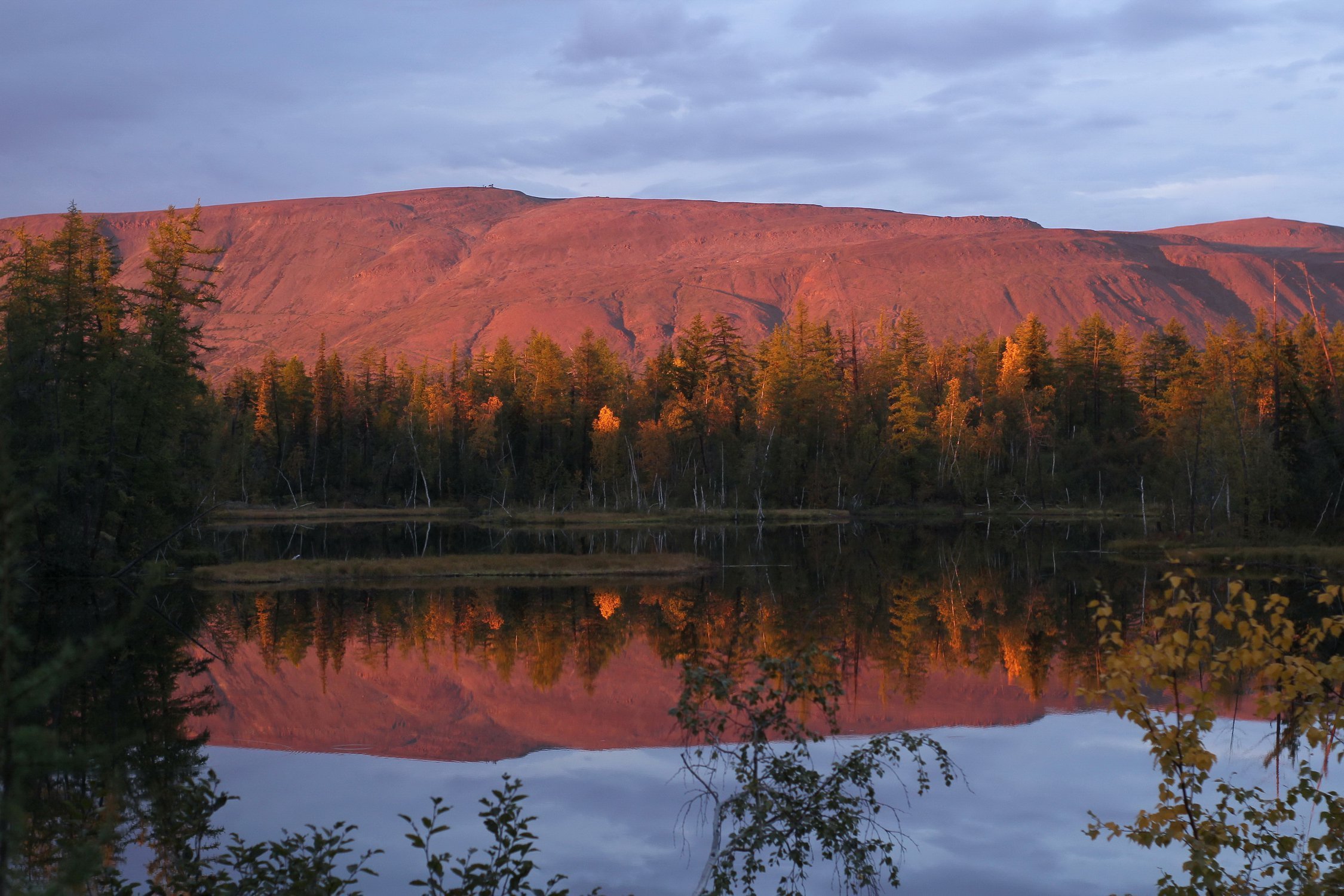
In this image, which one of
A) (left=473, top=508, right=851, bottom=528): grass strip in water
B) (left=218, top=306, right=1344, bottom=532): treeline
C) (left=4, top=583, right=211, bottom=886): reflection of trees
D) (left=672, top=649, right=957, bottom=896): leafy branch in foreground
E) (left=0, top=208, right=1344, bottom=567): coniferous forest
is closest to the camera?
(left=4, top=583, right=211, bottom=886): reflection of trees

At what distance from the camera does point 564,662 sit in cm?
2503

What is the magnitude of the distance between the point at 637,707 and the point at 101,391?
2542 cm

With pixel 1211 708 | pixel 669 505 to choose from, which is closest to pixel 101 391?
pixel 1211 708

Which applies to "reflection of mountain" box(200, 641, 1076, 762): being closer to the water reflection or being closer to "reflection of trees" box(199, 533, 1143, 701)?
the water reflection

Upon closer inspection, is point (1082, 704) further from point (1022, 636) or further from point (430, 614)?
point (430, 614)

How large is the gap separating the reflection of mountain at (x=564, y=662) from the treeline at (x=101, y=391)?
697cm

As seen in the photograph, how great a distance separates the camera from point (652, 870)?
464 inches

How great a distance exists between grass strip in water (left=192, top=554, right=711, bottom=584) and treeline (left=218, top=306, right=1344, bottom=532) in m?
34.1

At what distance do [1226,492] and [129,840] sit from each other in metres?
48.6

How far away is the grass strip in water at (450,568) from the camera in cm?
3891

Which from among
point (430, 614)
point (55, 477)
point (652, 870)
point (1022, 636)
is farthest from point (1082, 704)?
point (55, 477)

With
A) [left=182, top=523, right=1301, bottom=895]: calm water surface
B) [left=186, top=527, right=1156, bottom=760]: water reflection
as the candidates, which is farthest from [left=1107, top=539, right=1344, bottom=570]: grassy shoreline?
[left=186, top=527, right=1156, bottom=760]: water reflection

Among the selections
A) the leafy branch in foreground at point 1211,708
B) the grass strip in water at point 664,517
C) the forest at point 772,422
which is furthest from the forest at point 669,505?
the grass strip in water at point 664,517

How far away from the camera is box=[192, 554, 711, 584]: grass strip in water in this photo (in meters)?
38.9
